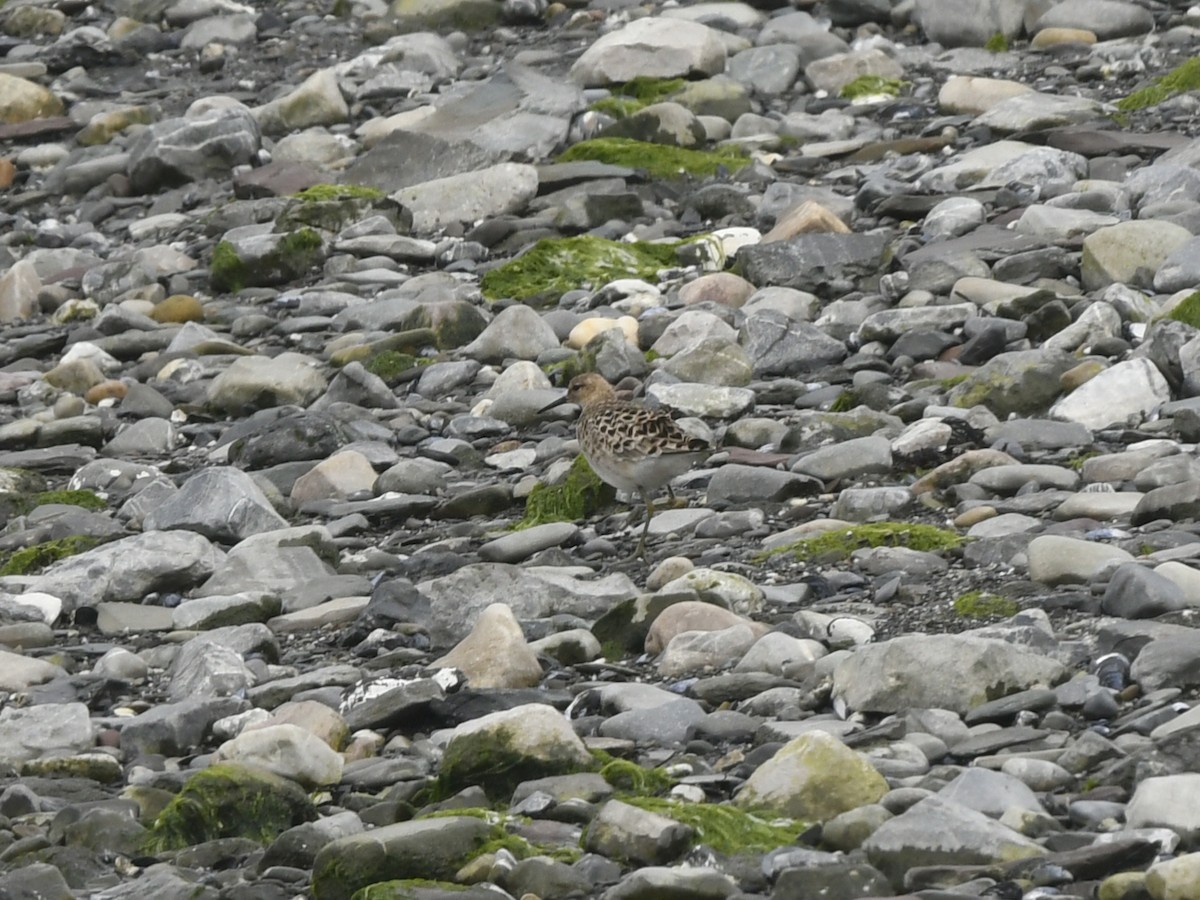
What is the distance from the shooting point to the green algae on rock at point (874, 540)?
25.5 feet

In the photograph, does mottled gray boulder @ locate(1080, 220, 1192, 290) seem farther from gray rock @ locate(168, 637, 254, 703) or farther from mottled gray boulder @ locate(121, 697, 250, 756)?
mottled gray boulder @ locate(121, 697, 250, 756)

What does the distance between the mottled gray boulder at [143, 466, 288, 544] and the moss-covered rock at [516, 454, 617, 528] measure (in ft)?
4.10

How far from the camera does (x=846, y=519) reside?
8445mm

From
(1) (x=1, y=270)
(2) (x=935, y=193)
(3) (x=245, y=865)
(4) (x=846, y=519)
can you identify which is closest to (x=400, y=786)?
(3) (x=245, y=865)

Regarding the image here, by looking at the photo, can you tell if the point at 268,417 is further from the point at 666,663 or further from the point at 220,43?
the point at 220,43

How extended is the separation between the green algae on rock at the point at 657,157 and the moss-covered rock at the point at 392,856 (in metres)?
10.1

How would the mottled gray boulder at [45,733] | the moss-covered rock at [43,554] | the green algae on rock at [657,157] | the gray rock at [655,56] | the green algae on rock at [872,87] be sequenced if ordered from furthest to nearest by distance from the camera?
1. the gray rock at [655,56]
2. the green algae on rock at [872,87]
3. the green algae on rock at [657,157]
4. the moss-covered rock at [43,554]
5. the mottled gray boulder at [45,733]

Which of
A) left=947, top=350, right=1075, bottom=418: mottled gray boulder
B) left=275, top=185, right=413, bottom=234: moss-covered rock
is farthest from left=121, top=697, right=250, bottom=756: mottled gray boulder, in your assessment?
left=275, top=185, right=413, bottom=234: moss-covered rock

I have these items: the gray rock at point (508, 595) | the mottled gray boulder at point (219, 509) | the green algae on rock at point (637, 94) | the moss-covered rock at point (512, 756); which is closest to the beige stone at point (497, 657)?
the gray rock at point (508, 595)

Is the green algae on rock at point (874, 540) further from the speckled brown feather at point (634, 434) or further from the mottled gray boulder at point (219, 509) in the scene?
the mottled gray boulder at point (219, 509)

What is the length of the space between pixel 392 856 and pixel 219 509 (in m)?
4.73

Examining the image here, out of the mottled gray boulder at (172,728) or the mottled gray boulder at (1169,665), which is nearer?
the mottled gray boulder at (1169,665)

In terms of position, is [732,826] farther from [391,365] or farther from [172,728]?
[391,365]

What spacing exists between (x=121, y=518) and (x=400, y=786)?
4692mm
